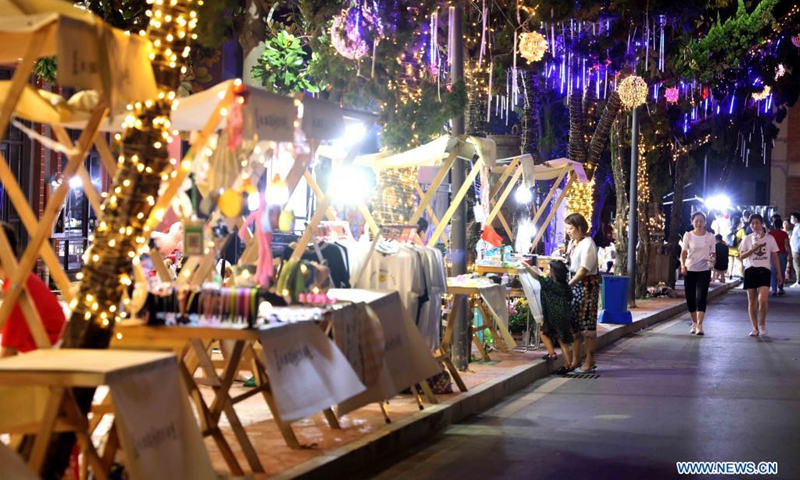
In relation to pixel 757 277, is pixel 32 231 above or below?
above

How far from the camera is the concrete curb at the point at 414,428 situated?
9039mm

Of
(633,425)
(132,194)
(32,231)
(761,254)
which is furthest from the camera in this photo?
(761,254)

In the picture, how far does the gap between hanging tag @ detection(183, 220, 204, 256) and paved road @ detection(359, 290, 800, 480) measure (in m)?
2.21

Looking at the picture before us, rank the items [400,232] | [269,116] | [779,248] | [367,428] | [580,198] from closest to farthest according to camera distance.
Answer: [269,116]
[367,428]
[400,232]
[580,198]
[779,248]

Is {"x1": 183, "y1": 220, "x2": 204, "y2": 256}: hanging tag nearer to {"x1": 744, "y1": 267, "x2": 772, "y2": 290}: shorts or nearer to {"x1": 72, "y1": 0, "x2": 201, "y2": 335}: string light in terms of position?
→ {"x1": 72, "y1": 0, "x2": 201, "y2": 335}: string light

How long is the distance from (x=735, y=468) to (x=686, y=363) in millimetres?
7930

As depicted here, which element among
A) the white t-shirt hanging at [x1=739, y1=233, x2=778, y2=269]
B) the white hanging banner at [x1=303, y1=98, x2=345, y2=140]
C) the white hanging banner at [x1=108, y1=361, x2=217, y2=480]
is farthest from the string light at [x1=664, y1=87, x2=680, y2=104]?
the white hanging banner at [x1=108, y1=361, x2=217, y2=480]

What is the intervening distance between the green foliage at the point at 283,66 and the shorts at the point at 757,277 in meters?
10.6

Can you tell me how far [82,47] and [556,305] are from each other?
33.2 feet

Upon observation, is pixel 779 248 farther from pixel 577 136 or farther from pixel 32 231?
pixel 32 231

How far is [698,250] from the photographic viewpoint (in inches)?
841

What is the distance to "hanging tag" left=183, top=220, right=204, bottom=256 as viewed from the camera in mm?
8680

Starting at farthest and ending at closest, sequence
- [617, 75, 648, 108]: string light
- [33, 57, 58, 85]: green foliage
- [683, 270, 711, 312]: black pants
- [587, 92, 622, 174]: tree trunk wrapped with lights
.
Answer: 1. [587, 92, 622, 174]: tree trunk wrapped with lights
2. [617, 75, 648, 108]: string light
3. [683, 270, 711, 312]: black pants
4. [33, 57, 58, 85]: green foliage

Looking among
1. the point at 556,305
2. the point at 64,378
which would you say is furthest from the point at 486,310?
the point at 64,378
